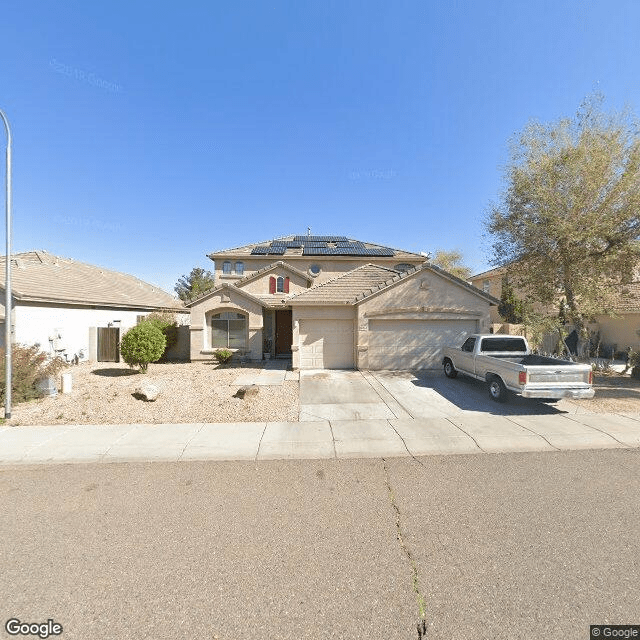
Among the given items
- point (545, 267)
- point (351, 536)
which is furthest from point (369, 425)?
point (545, 267)

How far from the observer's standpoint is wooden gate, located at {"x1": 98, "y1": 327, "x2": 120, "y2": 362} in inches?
620

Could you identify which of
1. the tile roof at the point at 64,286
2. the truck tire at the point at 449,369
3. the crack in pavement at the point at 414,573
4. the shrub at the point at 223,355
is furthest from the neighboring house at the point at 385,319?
the tile roof at the point at 64,286

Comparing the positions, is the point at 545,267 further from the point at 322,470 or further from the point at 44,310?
the point at 44,310

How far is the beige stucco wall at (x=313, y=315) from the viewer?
520 inches

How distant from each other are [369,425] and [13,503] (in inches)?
238

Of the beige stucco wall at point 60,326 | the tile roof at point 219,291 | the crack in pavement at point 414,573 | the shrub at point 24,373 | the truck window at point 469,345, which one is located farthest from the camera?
the tile roof at point 219,291

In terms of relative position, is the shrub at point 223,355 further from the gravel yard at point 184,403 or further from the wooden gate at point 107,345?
the wooden gate at point 107,345

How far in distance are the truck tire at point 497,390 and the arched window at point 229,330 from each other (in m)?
11.7

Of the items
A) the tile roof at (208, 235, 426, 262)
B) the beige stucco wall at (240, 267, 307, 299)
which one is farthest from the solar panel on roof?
the beige stucco wall at (240, 267, 307, 299)

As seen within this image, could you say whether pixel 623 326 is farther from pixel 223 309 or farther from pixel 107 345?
pixel 107 345

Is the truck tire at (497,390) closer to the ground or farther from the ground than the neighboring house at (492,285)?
A: closer to the ground

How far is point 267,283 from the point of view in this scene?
18.7 metres

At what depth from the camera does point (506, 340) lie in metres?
10.1

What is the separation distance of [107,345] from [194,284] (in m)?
27.4
